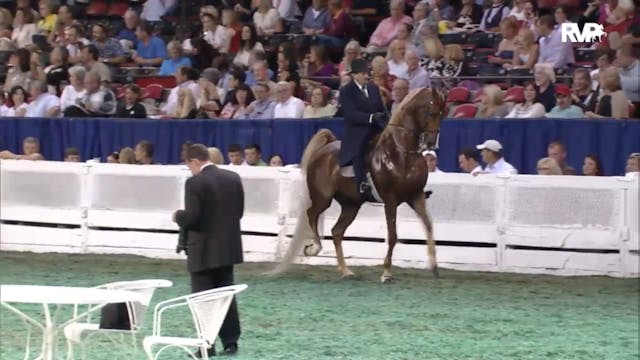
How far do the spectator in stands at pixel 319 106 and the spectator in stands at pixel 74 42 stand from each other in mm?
5395

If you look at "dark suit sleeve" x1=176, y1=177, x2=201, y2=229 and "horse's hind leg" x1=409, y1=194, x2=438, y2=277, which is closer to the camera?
"dark suit sleeve" x1=176, y1=177, x2=201, y2=229

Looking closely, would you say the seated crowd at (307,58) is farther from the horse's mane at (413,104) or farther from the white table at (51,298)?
the white table at (51,298)

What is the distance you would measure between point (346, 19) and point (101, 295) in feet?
44.7

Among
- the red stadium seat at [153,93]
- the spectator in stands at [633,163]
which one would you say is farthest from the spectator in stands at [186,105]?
the spectator in stands at [633,163]

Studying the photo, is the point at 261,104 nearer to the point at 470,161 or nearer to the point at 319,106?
the point at 319,106

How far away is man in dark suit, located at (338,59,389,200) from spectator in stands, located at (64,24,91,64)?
8031 mm

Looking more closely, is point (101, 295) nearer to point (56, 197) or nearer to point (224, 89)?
point (56, 197)

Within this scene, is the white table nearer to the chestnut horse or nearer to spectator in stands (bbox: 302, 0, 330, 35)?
the chestnut horse

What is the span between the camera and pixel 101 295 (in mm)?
7879

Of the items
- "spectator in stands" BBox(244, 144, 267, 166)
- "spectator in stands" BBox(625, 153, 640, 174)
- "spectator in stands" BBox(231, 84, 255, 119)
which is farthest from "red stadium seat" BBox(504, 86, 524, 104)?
"spectator in stands" BBox(231, 84, 255, 119)

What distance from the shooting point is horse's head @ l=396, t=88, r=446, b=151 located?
580 inches

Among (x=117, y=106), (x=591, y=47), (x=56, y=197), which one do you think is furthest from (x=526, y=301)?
(x=117, y=106)

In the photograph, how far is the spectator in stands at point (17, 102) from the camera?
67.3ft

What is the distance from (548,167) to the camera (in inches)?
623
